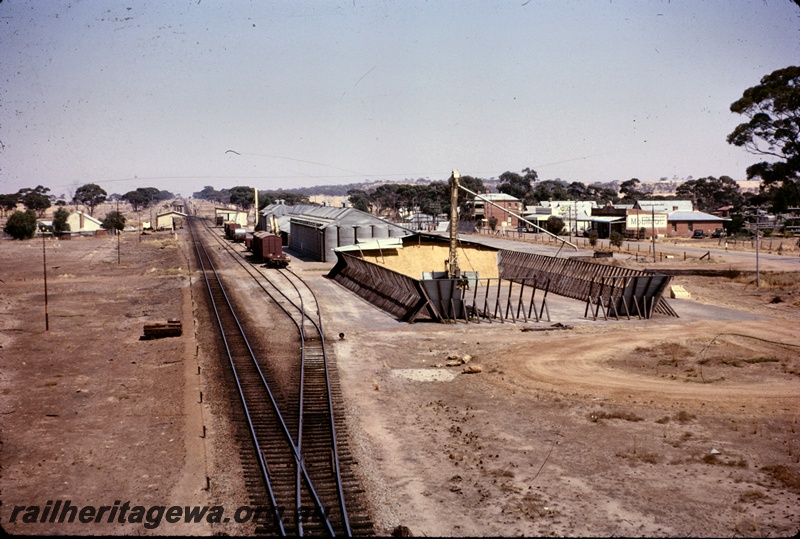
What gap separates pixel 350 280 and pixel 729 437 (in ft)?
100

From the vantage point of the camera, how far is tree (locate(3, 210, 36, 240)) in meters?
96.1

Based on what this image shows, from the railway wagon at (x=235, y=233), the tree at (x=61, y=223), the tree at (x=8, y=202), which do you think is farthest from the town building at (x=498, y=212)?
the tree at (x=8, y=202)

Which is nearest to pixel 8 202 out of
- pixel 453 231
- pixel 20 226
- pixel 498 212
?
pixel 20 226

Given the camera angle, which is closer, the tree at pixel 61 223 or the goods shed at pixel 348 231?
the goods shed at pixel 348 231

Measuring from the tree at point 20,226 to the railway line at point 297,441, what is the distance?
3238 inches

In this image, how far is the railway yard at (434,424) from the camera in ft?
39.3

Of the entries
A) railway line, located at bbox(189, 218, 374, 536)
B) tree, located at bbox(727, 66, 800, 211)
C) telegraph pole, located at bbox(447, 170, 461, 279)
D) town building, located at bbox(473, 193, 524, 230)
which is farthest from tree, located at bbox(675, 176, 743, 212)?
railway line, located at bbox(189, 218, 374, 536)

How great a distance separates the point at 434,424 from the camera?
55.2 ft

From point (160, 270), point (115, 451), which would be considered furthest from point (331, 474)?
point (160, 270)

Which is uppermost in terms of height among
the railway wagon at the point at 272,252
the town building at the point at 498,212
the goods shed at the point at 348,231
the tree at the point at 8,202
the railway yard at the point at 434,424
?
the tree at the point at 8,202

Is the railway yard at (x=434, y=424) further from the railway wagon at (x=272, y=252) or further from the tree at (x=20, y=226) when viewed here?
the tree at (x=20, y=226)

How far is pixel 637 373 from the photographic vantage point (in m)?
21.7

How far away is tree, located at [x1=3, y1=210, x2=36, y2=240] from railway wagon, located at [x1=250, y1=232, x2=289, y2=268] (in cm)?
5418

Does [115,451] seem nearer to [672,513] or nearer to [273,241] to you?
[672,513]
